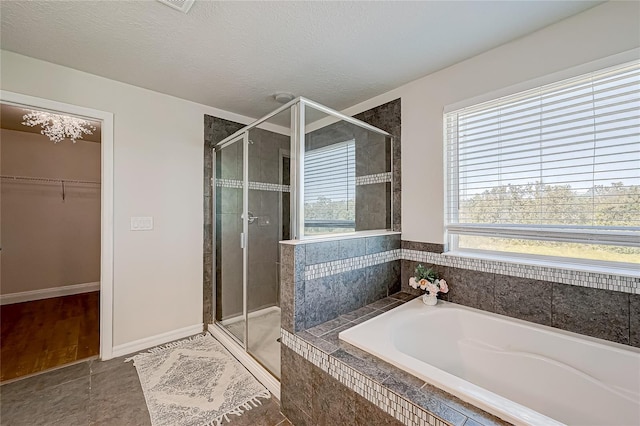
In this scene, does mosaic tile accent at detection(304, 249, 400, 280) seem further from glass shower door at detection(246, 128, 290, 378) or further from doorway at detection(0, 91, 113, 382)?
doorway at detection(0, 91, 113, 382)

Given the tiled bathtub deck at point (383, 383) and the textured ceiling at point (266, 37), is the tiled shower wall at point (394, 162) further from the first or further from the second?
the tiled bathtub deck at point (383, 383)

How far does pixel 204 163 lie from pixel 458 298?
2708mm

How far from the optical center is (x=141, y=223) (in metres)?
2.29

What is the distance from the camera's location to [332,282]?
1724mm

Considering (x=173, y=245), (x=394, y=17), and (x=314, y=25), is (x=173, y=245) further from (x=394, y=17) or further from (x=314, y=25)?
(x=394, y=17)

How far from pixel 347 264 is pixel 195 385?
54.7 inches

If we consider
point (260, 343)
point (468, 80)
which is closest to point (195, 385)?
point (260, 343)

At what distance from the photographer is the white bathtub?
1.12 meters

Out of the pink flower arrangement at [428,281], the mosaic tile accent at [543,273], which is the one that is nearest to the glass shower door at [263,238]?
the pink flower arrangement at [428,281]

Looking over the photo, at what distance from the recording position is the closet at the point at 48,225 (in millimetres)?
2891

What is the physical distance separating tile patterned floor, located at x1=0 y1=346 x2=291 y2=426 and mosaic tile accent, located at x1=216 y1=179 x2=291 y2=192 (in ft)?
5.10

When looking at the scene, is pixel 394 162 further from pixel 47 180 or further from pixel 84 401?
pixel 47 180

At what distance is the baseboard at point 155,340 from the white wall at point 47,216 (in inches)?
98.0

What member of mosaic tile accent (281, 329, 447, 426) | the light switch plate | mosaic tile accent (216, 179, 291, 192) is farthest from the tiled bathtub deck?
the light switch plate
